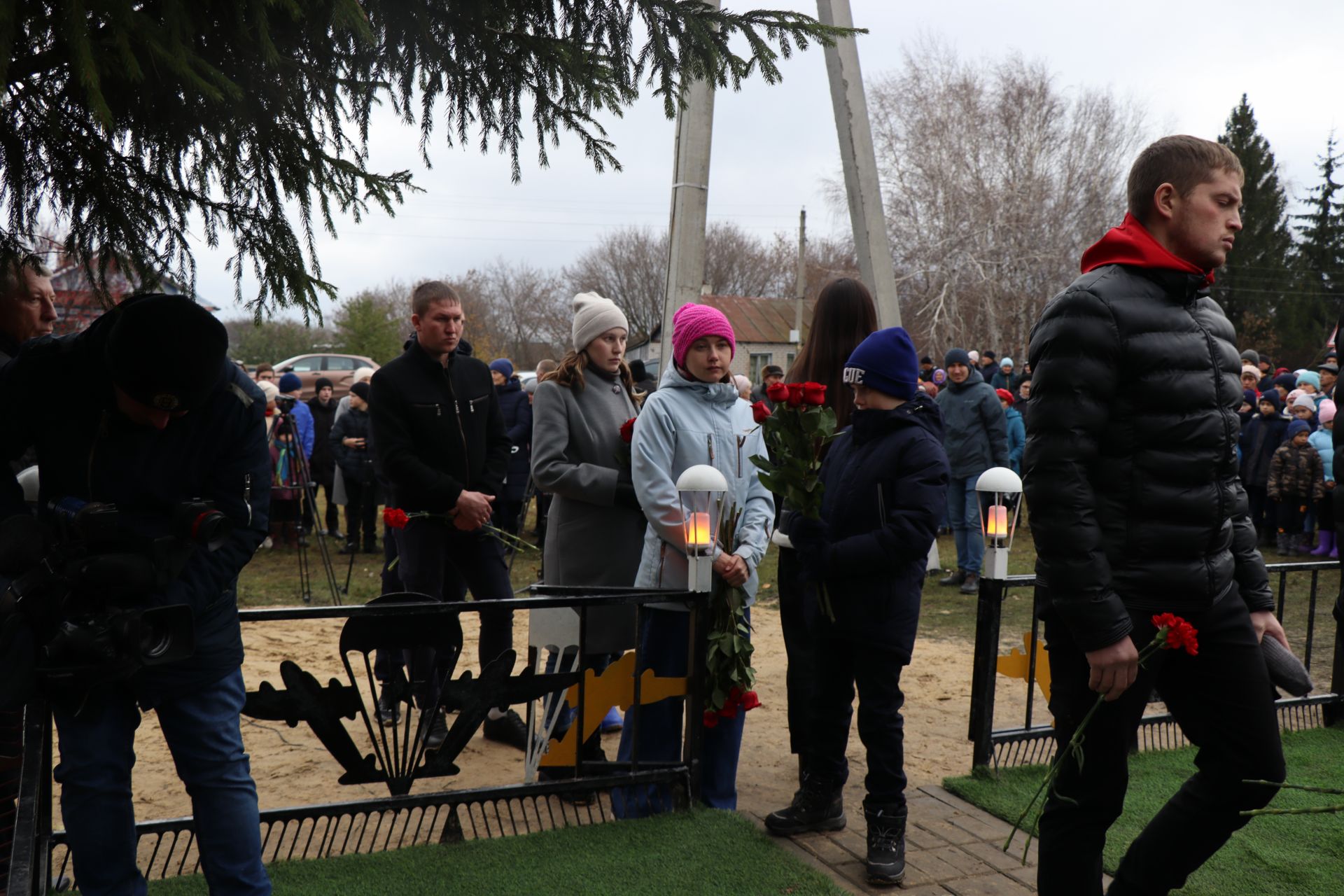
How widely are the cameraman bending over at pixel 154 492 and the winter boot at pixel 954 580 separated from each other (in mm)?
7832

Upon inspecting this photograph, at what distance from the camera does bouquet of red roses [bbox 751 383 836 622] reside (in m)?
3.63

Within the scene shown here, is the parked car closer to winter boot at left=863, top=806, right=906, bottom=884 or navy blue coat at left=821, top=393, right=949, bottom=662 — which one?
navy blue coat at left=821, top=393, right=949, bottom=662

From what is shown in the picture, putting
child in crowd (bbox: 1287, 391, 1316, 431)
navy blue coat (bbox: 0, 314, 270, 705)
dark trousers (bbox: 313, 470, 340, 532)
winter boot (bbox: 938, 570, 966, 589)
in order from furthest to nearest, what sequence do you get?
1. dark trousers (bbox: 313, 470, 340, 532)
2. child in crowd (bbox: 1287, 391, 1316, 431)
3. winter boot (bbox: 938, 570, 966, 589)
4. navy blue coat (bbox: 0, 314, 270, 705)

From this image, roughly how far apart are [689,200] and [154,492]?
257 inches

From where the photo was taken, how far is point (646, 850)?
3.63 meters

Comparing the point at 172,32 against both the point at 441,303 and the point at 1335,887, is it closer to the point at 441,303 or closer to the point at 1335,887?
the point at 441,303

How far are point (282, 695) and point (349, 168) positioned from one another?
167 centimetres

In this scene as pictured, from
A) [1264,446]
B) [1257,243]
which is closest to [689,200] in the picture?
[1264,446]

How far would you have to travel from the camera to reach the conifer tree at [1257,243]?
44688 mm

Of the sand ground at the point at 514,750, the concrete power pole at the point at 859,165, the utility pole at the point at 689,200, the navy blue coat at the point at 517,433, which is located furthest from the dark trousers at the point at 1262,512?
the navy blue coat at the point at 517,433

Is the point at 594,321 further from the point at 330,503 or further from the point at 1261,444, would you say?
the point at 1261,444

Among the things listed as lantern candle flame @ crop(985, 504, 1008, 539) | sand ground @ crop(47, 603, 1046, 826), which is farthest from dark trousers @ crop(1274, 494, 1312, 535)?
lantern candle flame @ crop(985, 504, 1008, 539)

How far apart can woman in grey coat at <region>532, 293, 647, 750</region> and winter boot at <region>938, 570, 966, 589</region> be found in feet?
18.8

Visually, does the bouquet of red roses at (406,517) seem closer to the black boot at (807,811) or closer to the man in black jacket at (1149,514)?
the black boot at (807,811)
